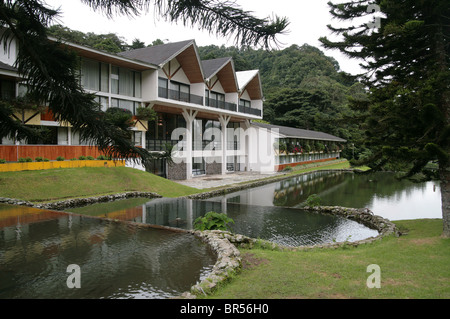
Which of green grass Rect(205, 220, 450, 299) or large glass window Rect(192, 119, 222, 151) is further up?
large glass window Rect(192, 119, 222, 151)

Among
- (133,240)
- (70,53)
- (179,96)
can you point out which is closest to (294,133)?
(179,96)

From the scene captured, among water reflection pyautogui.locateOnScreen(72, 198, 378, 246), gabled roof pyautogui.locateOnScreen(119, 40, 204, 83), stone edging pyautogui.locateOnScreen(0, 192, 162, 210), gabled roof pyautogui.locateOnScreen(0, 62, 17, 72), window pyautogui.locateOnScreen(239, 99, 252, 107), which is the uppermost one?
gabled roof pyautogui.locateOnScreen(119, 40, 204, 83)

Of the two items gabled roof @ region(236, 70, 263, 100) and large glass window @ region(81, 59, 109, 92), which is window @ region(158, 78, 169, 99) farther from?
gabled roof @ region(236, 70, 263, 100)

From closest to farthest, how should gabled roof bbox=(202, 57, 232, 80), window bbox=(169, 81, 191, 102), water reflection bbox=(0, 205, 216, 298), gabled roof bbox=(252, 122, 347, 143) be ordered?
water reflection bbox=(0, 205, 216, 298)
window bbox=(169, 81, 191, 102)
gabled roof bbox=(202, 57, 232, 80)
gabled roof bbox=(252, 122, 347, 143)

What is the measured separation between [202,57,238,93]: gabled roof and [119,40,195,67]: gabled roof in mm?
3565

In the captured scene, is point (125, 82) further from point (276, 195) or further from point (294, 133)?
point (294, 133)

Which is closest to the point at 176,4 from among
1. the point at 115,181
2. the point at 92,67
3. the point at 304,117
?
the point at 115,181

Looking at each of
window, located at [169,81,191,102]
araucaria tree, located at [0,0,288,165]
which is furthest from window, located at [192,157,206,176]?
araucaria tree, located at [0,0,288,165]

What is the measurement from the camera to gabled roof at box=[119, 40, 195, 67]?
864 inches

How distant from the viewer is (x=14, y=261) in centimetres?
605

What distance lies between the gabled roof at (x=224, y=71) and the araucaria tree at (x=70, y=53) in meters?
23.2

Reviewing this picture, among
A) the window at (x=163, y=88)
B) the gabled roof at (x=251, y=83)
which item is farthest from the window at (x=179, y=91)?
the gabled roof at (x=251, y=83)

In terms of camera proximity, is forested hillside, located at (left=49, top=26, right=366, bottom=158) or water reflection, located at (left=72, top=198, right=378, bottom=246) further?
forested hillside, located at (left=49, top=26, right=366, bottom=158)

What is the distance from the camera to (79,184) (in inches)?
602
